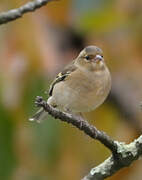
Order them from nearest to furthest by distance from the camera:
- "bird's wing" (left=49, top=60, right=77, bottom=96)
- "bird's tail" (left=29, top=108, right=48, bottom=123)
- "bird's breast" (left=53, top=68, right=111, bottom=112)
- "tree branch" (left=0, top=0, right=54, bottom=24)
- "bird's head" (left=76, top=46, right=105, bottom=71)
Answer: "tree branch" (left=0, top=0, right=54, bottom=24)
"bird's tail" (left=29, top=108, right=48, bottom=123)
"bird's breast" (left=53, top=68, right=111, bottom=112)
"bird's head" (left=76, top=46, right=105, bottom=71)
"bird's wing" (left=49, top=60, right=77, bottom=96)

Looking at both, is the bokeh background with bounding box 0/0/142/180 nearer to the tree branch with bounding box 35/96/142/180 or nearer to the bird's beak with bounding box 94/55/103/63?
the bird's beak with bounding box 94/55/103/63

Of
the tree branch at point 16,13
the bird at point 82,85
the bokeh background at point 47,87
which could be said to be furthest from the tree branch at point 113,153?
the bird at point 82,85

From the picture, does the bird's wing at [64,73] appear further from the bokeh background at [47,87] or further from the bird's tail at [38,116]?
the bird's tail at [38,116]

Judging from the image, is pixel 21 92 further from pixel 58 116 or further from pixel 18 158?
pixel 58 116

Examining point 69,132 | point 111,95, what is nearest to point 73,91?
point 69,132

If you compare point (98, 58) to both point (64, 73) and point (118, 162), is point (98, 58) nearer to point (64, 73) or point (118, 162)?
point (64, 73)

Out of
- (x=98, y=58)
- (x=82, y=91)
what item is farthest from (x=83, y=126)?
(x=98, y=58)

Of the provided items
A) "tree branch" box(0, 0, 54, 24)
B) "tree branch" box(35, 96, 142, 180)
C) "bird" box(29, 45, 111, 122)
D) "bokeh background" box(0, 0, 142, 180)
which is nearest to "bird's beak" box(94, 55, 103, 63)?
"bird" box(29, 45, 111, 122)
